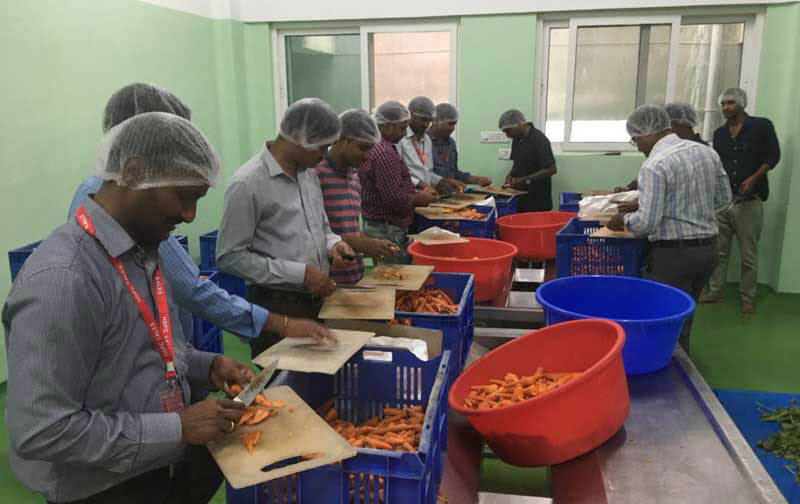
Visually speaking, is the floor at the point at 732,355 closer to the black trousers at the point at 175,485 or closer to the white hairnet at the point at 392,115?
the black trousers at the point at 175,485

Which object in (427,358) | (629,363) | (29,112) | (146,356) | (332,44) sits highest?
(332,44)

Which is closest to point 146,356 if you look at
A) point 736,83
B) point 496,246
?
point 496,246

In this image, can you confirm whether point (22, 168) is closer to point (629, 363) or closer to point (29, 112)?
point (29, 112)

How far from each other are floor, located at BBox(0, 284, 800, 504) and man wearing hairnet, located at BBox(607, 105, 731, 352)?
96 cm

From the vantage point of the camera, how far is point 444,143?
4797 millimetres

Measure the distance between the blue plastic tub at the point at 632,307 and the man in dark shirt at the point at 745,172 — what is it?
3221 millimetres

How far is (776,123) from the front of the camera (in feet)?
16.5

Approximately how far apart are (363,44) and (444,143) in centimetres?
153

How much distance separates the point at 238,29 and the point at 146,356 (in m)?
5.19

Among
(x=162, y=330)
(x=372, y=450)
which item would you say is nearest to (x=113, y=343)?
(x=162, y=330)

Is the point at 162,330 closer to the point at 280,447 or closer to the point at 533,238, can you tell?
the point at 280,447

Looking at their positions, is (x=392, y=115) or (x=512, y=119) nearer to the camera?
(x=392, y=115)

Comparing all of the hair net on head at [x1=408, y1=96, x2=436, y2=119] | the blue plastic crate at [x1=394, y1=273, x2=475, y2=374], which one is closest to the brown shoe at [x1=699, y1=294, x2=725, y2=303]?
the hair net on head at [x1=408, y1=96, x2=436, y2=119]

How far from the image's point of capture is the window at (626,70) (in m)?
5.21
